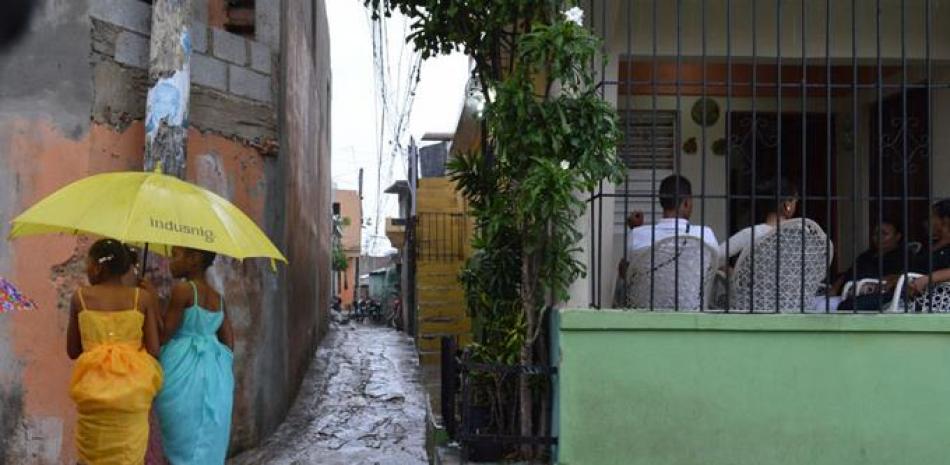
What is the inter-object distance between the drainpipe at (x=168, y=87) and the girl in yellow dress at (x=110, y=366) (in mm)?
1496

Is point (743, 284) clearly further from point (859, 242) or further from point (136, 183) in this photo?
point (136, 183)

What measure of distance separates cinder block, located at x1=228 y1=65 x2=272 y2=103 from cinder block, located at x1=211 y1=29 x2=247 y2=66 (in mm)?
67

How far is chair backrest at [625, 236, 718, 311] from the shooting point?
5117mm

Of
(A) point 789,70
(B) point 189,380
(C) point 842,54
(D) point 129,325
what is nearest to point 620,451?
(B) point 189,380

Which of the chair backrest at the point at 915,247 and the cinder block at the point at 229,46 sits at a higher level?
the cinder block at the point at 229,46

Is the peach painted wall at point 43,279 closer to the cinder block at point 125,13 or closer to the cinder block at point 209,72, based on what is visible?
the cinder block at point 125,13

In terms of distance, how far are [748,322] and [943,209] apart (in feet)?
5.39

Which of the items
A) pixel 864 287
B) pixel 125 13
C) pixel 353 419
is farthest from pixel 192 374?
pixel 864 287

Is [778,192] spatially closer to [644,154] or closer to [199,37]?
[644,154]

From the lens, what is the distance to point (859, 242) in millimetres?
7332

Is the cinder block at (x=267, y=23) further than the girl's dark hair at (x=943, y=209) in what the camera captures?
Yes

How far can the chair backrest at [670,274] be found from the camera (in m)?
5.12

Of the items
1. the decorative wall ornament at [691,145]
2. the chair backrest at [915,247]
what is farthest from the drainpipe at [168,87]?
the chair backrest at [915,247]

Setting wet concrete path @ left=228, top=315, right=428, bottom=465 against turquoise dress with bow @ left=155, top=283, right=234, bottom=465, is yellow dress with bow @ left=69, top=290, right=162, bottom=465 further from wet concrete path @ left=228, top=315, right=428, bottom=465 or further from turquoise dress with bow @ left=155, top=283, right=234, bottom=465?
wet concrete path @ left=228, top=315, right=428, bottom=465
